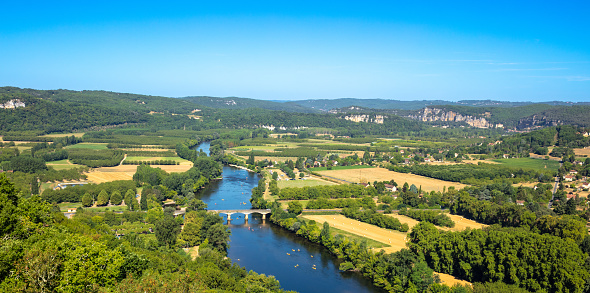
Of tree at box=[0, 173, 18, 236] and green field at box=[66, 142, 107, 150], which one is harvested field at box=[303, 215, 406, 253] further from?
green field at box=[66, 142, 107, 150]

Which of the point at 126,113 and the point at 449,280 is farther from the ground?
the point at 126,113

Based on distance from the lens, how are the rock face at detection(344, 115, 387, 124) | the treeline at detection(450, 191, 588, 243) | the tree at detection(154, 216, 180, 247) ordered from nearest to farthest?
1. the treeline at detection(450, 191, 588, 243)
2. the tree at detection(154, 216, 180, 247)
3. the rock face at detection(344, 115, 387, 124)

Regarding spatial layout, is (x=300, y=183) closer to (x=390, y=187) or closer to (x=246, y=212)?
(x=390, y=187)

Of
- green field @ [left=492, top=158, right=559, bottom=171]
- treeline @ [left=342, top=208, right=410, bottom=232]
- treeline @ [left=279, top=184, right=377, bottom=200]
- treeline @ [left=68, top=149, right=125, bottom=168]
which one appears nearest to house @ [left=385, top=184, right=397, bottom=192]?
treeline @ [left=279, top=184, right=377, bottom=200]

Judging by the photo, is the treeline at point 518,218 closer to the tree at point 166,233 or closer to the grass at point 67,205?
the tree at point 166,233

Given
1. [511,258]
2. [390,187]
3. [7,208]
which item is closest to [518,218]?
[511,258]

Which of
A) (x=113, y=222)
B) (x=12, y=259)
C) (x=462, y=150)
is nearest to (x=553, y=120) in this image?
(x=462, y=150)

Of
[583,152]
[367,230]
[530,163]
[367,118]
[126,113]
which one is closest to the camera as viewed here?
[367,230]
